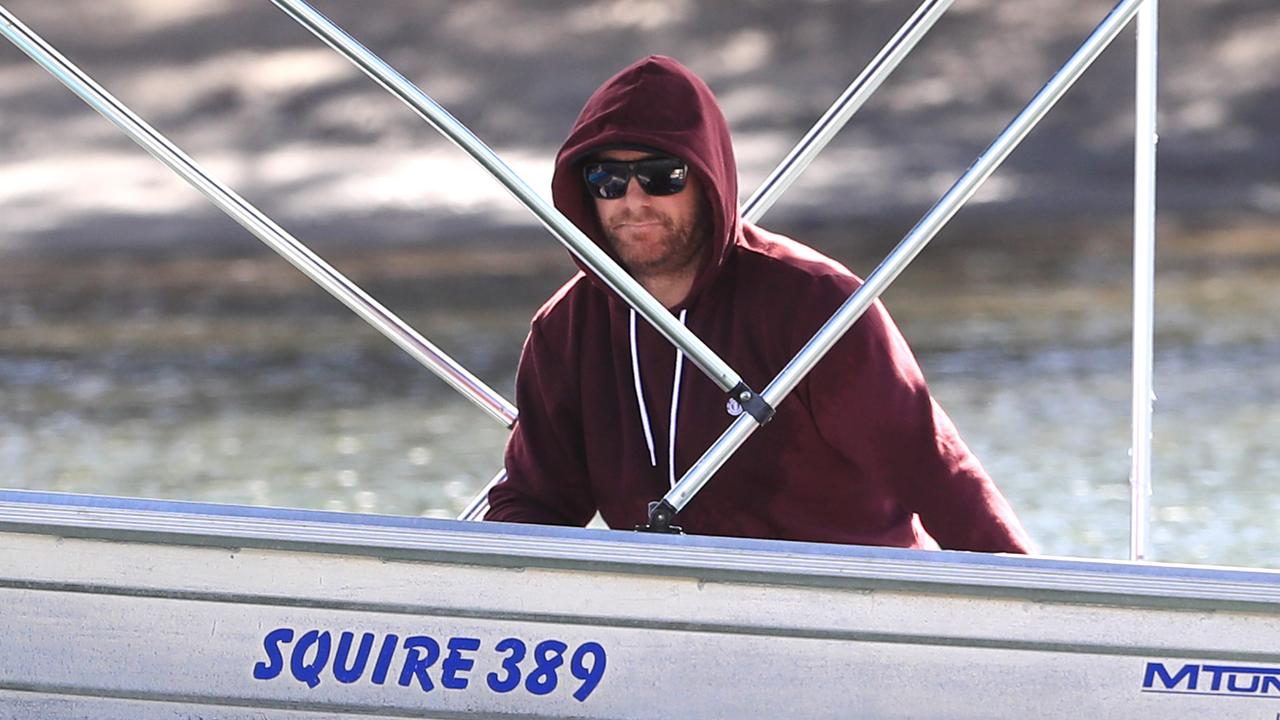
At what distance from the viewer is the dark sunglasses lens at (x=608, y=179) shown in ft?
7.79

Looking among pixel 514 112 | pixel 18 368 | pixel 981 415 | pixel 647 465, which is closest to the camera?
pixel 647 465

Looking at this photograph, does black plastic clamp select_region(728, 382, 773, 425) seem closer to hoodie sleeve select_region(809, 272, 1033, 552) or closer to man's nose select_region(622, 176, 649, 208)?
hoodie sleeve select_region(809, 272, 1033, 552)

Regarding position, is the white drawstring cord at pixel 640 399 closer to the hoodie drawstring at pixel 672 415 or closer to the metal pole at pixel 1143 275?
the hoodie drawstring at pixel 672 415

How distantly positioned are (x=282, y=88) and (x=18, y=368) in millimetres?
3580

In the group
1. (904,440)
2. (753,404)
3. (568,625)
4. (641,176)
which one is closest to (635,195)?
(641,176)

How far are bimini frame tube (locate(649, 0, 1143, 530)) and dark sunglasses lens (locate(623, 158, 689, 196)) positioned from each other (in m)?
0.29

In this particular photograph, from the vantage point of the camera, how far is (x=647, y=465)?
2416 millimetres

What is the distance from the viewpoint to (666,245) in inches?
94.5

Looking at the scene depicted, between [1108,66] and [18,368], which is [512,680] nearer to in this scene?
[18,368]

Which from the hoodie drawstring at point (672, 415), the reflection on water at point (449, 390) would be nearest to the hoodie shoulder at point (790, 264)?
the hoodie drawstring at point (672, 415)

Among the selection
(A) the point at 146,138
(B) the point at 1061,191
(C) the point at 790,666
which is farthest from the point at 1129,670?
(B) the point at 1061,191

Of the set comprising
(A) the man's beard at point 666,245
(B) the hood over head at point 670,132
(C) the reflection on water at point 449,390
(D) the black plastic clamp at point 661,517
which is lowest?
(D) the black plastic clamp at point 661,517

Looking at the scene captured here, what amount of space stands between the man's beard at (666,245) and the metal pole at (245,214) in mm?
367

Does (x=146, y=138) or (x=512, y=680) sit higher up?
(x=146, y=138)
